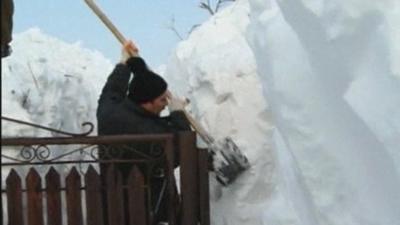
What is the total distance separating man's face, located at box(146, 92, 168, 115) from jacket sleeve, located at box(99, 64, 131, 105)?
163 mm

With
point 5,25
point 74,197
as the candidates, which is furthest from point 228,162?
point 5,25

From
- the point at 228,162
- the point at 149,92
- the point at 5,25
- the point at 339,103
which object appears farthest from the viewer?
the point at 228,162

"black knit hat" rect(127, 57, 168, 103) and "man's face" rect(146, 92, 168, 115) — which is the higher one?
"black knit hat" rect(127, 57, 168, 103)

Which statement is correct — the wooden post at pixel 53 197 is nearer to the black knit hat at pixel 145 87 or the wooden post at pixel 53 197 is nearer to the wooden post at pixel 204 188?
the black knit hat at pixel 145 87

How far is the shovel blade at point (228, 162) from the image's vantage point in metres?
5.70

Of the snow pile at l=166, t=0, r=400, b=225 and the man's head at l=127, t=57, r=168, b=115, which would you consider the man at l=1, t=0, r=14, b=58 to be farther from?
the man's head at l=127, t=57, r=168, b=115

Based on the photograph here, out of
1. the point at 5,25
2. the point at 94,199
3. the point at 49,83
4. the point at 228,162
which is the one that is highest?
the point at 49,83

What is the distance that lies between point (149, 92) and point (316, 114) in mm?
1790

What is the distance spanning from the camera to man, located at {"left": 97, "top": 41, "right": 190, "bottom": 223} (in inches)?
208

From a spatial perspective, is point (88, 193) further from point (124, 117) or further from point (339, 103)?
point (339, 103)

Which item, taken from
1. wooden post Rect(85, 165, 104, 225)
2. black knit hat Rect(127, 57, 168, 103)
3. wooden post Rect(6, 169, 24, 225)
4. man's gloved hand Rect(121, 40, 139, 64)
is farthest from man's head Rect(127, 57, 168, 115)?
wooden post Rect(6, 169, 24, 225)

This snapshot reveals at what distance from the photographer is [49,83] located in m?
10.4

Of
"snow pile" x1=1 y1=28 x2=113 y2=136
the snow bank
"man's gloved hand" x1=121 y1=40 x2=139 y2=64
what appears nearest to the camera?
the snow bank

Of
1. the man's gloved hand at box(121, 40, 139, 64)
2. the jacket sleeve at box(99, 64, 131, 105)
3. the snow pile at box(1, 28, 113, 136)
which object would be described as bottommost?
the jacket sleeve at box(99, 64, 131, 105)
